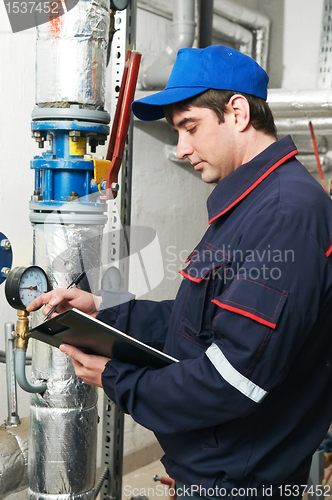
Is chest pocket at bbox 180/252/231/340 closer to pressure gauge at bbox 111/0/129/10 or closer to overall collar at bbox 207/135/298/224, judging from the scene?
overall collar at bbox 207/135/298/224

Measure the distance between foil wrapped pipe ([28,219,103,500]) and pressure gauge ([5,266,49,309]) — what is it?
27 mm

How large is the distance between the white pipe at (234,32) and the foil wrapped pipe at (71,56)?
2.08m

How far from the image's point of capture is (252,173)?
89cm

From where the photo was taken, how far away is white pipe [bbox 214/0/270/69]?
2.99 m

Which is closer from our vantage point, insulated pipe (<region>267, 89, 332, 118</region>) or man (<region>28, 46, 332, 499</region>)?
man (<region>28, 46, 332, 499</region>)

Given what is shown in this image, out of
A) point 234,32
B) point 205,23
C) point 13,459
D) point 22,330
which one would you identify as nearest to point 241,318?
point 22,330

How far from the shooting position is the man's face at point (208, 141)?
3.02ft

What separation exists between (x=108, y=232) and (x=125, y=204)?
0.39 ft

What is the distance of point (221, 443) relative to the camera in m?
0.84

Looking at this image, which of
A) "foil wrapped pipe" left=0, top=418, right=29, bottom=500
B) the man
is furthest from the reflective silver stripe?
"foil wrapped pipe" left=0, top=418, right=29, bottom=500

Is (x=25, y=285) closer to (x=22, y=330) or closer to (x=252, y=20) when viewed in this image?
(x=22, y=330)

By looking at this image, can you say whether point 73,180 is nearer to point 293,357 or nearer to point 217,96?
point 217,96

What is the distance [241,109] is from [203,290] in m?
0.34

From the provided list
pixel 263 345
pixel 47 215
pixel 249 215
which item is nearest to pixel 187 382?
pixel 263 345
